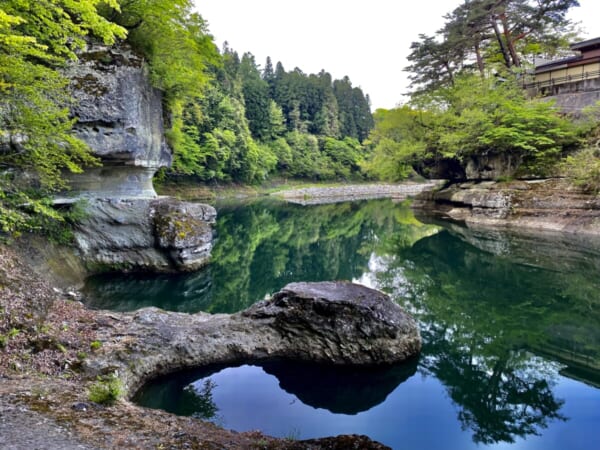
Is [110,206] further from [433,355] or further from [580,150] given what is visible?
[580,150]

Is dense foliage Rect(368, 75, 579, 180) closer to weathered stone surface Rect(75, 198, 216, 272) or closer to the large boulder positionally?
weathered stone surface Rect(75, 198, 216, 272)

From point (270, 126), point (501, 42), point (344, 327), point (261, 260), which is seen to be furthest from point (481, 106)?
point (270, 126)

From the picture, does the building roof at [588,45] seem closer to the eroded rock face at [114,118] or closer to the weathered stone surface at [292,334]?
the eroded rock face at [114,118]

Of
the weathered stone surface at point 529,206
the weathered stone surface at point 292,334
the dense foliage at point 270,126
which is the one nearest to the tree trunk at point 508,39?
the weathered stone surface at point 529,206

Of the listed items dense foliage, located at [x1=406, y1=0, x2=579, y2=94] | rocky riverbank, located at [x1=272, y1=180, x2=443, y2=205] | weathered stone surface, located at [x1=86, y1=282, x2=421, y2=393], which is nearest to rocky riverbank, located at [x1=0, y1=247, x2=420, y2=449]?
weathered stone surface, located at [x1=86, y1=282, x2=421, y2=393]

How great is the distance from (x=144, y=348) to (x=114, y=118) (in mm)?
8626

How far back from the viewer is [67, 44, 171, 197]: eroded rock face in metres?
11.5

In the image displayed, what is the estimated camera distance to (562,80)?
29.0 m

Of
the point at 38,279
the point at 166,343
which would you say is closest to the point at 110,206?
the point at 38,279

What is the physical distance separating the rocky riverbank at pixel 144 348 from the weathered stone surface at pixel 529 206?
751 inches

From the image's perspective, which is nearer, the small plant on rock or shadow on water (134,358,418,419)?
the small plant on rock

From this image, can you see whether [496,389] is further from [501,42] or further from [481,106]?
[501,42]

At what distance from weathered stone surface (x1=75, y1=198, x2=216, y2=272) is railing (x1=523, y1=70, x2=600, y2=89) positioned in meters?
31.1

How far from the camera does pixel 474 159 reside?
29.6 metres
